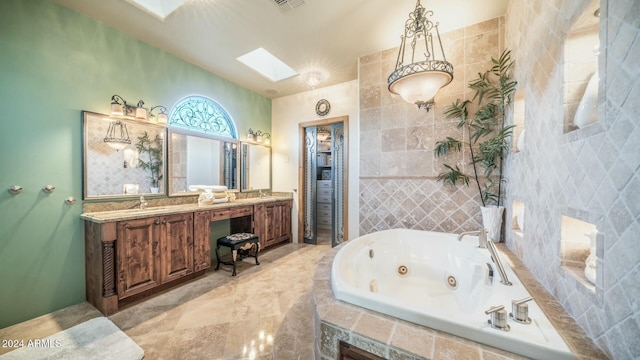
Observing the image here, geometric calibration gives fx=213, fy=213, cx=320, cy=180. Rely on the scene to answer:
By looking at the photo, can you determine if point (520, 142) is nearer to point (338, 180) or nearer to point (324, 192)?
point (338, 180)

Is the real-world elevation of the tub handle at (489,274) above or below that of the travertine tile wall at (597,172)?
below

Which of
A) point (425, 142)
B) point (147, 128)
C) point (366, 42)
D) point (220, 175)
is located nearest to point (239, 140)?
point (220, 175)

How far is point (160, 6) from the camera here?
2150 mm

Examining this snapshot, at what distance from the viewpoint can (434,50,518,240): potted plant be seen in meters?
2.09

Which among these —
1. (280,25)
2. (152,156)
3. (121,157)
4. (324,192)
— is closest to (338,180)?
(324,192)

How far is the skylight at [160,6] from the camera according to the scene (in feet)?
6.60

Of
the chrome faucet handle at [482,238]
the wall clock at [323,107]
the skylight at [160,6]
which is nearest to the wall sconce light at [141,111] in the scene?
the skylight at [160,6]

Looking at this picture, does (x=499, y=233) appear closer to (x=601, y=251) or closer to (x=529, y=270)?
(x=529, y=270)

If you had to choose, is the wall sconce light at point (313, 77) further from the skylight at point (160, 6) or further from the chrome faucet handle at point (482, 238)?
the chrome faucet handle at point (482, 238)

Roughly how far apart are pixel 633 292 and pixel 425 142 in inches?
81.4

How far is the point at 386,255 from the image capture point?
222 cm

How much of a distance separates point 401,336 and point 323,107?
11.6 ft

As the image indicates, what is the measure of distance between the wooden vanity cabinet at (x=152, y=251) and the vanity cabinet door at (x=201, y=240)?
0.05 meters

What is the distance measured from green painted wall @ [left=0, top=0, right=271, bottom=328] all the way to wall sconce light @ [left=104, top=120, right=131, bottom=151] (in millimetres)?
169
